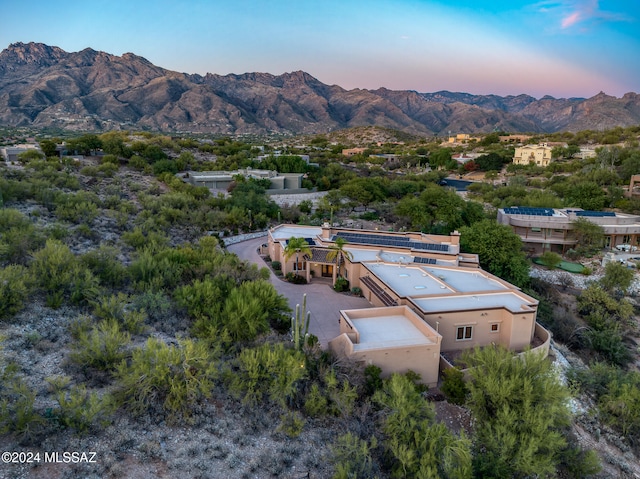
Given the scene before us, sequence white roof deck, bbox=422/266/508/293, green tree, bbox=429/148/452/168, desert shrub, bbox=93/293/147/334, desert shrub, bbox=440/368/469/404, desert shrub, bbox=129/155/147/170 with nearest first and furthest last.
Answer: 1. desert shrub, bbox=93/293/147/334
2. desert shrub, bbox=440/368/469/404
3. white roof deck, bbox=422/266/508/293
4. desert shrub, bbox=129/155/147/170
5. green tree, bbox=429/148/452/168

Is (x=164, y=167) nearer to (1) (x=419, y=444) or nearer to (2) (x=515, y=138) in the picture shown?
(1) (x=419, y=444)

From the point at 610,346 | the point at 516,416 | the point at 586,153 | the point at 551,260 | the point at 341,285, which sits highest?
the point at 586,153

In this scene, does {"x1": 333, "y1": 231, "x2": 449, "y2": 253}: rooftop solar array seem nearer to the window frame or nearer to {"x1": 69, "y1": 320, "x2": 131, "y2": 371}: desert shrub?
the window frame

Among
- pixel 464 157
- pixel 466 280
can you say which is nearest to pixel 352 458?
pixel 466 280

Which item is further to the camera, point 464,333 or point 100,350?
point 464,333

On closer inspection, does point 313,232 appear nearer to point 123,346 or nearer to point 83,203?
point 83,203

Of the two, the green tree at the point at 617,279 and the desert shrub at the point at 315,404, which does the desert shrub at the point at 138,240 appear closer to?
the desert shrub at the point at 315,404

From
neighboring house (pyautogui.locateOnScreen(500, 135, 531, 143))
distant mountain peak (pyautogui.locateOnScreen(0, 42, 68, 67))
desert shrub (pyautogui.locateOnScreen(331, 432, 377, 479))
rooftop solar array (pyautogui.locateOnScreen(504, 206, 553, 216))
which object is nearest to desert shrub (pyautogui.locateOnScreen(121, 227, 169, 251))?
desert shrub (pyautogui.locateOnScreen(331, 432, 377, 479))

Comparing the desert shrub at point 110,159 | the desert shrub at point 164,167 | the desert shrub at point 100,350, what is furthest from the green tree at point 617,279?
the desert shrub at point 110,159
